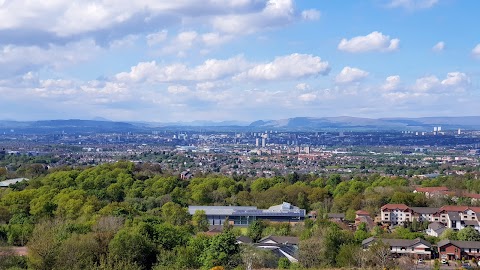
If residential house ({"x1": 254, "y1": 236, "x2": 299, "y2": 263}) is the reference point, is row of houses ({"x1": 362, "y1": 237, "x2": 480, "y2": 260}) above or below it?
below

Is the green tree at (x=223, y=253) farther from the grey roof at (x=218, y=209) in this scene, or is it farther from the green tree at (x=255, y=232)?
the grey roof at (x=218, y=209)

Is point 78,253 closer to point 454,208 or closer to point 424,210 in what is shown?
point 424,210

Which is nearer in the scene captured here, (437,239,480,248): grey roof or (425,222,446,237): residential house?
(437,239,480,248): grey roof

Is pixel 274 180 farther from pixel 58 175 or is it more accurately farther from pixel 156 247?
pixel 156 247

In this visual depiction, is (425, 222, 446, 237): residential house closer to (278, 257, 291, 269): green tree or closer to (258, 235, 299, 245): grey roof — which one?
(258, 235, 299, 245): grey roof

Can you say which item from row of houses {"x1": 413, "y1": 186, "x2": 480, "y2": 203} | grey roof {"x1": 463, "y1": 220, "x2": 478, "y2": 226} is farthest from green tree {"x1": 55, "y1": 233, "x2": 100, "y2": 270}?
row of houses {"x1": 413, "y1": 186, "x2": 480, "y2": 203}

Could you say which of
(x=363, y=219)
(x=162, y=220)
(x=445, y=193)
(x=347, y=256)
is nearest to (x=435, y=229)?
(x=363, y=219)

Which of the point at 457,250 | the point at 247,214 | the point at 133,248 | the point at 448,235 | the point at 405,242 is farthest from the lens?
the point at 247,214
